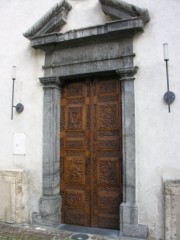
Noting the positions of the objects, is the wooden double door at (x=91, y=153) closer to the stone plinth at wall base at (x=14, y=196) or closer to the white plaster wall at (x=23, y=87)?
the white plaster wall at (x=23, y=87)

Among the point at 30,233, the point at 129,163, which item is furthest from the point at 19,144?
the point at 129,163

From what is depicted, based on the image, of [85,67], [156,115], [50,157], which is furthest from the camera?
[50,157]

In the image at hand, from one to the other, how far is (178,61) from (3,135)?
340 cm

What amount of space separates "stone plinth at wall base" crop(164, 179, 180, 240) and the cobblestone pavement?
1.01m

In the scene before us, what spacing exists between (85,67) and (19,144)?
6.14 feet

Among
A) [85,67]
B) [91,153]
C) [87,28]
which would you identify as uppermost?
[87,28]

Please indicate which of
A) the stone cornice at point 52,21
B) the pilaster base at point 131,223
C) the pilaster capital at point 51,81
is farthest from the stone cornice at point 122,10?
the pilaster base at point 131,223

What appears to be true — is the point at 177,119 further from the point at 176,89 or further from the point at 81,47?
the point at 81,47

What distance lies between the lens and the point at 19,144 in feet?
16.5

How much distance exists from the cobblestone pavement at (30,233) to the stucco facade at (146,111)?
297mm

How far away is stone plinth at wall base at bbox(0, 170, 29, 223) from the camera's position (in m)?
4.78

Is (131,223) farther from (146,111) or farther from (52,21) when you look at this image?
(52,21)

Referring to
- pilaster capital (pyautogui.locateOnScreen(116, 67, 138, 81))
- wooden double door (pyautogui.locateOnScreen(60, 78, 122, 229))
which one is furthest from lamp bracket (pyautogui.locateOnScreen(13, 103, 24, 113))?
pilaster capital (pyautogui.locateOnScreen(116, 67, 138, 81))

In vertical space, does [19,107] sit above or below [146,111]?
above
